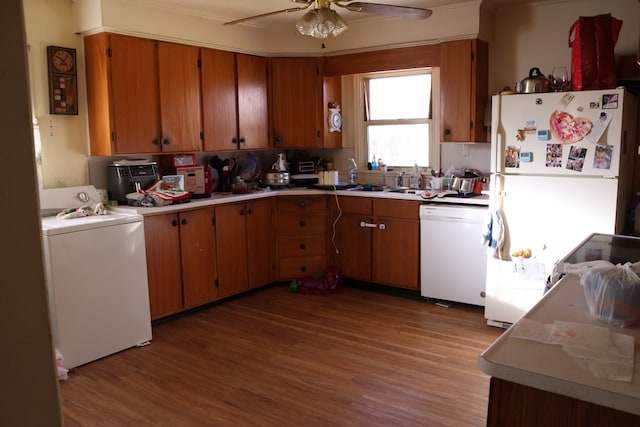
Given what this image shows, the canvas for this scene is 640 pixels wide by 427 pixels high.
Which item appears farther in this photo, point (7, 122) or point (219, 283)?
point (219, 283)

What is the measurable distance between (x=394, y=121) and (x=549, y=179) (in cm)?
182

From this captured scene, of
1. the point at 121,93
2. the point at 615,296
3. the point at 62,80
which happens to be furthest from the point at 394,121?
the point at 615,296

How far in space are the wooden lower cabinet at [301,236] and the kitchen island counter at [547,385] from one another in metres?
3.54

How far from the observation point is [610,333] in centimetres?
146

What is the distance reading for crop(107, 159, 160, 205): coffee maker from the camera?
3.96 m

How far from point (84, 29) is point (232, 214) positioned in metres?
1.75

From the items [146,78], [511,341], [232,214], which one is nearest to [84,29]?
[146,78]

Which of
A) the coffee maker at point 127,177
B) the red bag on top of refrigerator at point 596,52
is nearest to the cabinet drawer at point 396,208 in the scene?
the red bag on top of refrigerator at point 596,52

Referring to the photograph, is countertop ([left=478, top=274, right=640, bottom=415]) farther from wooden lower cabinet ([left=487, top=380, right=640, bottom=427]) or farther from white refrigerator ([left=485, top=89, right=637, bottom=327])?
white refrigerator ([left=485, top=89, right=637, bottom=327])

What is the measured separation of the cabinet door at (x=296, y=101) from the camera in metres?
5.00

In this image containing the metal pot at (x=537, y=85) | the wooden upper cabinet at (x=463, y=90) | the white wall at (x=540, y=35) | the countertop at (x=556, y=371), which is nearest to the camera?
the countertop at (x=556, y=371)

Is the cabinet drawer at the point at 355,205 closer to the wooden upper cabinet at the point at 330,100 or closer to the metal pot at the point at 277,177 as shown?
the metal pot at the point at 277,177

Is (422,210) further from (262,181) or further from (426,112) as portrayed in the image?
(262,181)

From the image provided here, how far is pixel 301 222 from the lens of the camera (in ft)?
16.2
